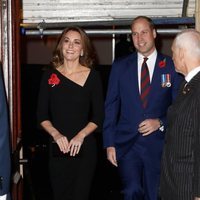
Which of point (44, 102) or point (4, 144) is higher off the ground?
point (44, 102)

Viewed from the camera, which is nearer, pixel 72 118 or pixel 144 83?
pixel 72 118

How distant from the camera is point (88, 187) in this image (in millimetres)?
3244

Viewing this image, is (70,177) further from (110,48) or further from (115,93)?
(110,48)

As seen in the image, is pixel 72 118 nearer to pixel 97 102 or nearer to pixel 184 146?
pixel 97 102

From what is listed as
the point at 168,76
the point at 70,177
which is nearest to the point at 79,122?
the point at 70,177

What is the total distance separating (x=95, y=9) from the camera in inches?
148

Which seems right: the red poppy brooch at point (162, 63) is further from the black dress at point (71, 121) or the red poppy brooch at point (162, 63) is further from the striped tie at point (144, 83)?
the black dress at point (71, 121)

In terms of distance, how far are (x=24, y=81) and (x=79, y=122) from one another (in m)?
2.92

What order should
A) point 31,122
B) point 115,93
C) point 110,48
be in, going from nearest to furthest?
point 115,93
point 31,122
point 110,48

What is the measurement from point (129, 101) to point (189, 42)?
1.00 m

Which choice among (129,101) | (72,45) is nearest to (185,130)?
(129,101)

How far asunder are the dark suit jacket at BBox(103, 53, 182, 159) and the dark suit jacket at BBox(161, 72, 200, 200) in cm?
76

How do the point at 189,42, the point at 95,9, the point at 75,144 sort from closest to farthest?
1. the point at 189,42
2. the point at 75,144
3. the point at 95,9

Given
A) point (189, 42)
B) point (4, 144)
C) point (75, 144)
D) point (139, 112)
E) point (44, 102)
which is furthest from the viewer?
point (139, 112)
